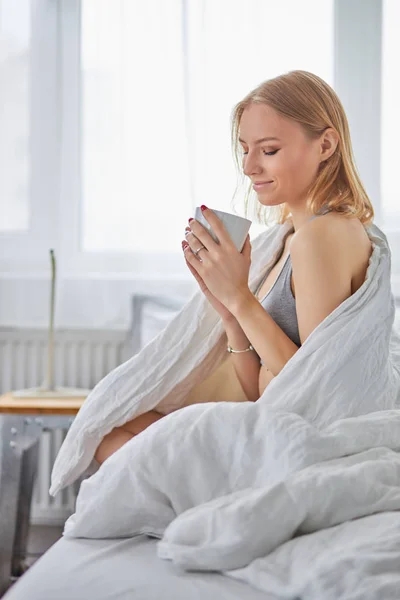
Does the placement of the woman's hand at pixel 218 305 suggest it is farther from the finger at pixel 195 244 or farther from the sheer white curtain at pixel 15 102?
the sheer white curtain at pixel 15 102

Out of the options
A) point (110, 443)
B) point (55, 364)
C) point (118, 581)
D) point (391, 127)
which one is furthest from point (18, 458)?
point (391, 127)

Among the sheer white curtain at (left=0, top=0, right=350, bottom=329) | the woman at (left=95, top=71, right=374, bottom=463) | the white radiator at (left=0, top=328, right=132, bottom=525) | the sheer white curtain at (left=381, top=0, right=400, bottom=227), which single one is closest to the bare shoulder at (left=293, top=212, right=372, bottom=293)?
the woman at (left=95, top=71, right=374, bottom=463)

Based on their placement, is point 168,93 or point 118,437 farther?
point 168,93

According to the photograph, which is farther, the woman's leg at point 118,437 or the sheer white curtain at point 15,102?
the sheer white curtain at point 15,102

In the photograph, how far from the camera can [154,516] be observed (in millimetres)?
862

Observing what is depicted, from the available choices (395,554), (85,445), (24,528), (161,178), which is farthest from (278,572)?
(161,178)

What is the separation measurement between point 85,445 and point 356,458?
472mm

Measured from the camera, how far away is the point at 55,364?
8.56ft

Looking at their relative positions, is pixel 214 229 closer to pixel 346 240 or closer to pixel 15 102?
pixel 346 240

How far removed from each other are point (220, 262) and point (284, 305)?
15 cm

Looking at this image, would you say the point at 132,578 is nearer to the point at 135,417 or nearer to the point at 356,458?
the point at 356,458

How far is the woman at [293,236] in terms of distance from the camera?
1102mm

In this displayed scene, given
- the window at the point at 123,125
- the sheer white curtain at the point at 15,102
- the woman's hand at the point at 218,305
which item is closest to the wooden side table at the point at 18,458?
the window at the point at 123,125

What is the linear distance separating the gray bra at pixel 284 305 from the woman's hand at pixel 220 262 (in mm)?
97
